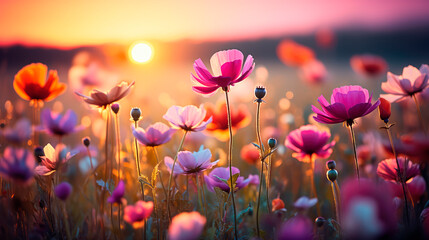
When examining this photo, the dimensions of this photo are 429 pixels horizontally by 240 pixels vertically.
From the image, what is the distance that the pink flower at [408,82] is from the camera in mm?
967

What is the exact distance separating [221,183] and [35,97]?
0.69 metres

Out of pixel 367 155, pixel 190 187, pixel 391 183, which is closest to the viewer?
pixel 391 183

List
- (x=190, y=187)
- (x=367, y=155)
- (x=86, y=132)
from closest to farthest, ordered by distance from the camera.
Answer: (x=190, y=187) → (x=367, y=155) → (x=86, y=132)

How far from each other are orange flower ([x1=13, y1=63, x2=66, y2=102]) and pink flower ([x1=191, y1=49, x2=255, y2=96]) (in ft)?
1.86

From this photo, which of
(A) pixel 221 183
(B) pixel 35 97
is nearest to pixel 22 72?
(B) pixel 35 97

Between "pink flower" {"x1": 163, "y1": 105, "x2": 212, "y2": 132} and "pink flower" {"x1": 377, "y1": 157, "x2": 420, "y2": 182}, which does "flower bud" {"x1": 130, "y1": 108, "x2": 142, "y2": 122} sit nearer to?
"pink flower" {"x1": 163, "y1": 105, "x2": 212, "y2": 132}

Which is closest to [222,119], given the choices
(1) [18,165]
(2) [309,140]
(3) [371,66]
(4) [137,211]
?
(2) [309,140]

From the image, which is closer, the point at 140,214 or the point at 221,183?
the point at 140,214

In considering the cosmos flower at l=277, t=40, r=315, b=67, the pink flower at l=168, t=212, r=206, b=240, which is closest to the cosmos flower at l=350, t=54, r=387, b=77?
the cosmos flower at l=277, t=40, r=315, b=67

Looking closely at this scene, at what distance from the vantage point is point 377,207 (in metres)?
0.45

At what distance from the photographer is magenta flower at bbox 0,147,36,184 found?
2.29 ft

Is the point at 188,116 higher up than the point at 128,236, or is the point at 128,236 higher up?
the point at 188,116

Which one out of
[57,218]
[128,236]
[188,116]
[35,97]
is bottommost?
[128,236]

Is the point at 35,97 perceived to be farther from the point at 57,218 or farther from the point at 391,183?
the point at 391,183
